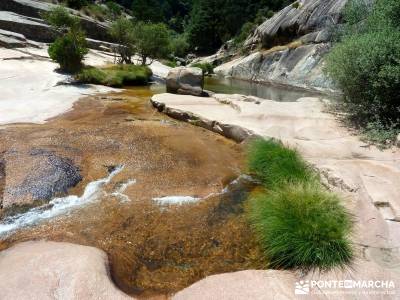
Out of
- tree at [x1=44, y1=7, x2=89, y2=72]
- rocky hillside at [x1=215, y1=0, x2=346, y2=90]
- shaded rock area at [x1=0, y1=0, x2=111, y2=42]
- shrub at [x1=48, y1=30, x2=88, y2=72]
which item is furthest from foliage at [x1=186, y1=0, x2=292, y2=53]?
shrub at [x1=48, y1=30, x2=88, y2=72]

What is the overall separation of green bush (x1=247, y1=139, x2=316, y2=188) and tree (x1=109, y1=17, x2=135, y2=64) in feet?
80.7

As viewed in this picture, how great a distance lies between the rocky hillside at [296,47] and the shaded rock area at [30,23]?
62.6ft

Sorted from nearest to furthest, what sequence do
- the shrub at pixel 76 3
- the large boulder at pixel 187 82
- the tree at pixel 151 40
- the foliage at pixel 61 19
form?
the large boulder at pixel 187 82 → the foliage at pixel 61 19 → the tree at pixel 151 40 → the shrub at pixel 76 3

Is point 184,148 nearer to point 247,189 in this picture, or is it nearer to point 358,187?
point 247,189

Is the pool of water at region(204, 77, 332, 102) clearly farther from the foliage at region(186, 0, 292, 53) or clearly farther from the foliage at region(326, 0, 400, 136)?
the foliage at region(186, 0, 292, 53)

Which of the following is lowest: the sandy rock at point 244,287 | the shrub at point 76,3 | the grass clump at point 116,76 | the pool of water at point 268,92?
the pool of water at point 268,92

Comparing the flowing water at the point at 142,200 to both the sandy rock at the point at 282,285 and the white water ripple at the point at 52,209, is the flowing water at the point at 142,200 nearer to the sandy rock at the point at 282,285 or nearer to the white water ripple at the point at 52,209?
the white water ripple at the point at 52,209

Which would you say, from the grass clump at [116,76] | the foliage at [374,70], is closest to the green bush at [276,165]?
the foliage at [374,70]

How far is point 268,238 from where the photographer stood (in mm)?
5734

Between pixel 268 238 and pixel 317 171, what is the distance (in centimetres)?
342

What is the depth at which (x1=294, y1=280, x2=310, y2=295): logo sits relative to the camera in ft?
15.6

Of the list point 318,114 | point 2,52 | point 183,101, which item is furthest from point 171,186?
point 2,52

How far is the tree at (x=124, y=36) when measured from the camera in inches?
1211

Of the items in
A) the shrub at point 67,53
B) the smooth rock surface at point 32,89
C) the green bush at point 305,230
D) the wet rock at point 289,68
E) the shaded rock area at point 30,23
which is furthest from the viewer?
the wet rock at point 289,68
